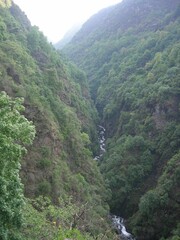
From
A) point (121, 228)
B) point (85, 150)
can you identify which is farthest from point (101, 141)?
point (121, 228)

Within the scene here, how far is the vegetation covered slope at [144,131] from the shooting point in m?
76.9

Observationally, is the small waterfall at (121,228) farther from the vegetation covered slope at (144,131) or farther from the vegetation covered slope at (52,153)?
the vegetation covered slope at (52,153)

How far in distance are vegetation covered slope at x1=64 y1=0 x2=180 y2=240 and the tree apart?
45.0m

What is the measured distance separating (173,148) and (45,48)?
54.8 metres

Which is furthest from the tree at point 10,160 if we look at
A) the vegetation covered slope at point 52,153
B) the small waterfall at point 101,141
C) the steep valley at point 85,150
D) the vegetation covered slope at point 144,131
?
the small waterfall at point 101,141

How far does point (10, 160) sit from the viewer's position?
27953 mm

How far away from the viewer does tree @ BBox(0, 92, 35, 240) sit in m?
26.8

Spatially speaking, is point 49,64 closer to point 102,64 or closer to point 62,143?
point 62,143

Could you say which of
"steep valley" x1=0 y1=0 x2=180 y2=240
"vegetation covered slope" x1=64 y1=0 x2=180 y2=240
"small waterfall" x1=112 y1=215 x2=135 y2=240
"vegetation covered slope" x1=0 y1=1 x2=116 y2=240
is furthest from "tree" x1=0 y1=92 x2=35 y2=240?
"small waterfall" x1=112 y1=215 x2=135 y2=240

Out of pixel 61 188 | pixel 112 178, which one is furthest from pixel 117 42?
pixel 61 188

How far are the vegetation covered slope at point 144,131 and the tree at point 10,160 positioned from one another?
44962 mm

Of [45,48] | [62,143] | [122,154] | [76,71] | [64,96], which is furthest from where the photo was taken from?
[76,71]

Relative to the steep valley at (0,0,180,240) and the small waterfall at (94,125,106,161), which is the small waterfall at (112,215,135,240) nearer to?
the steep valley at (0,0,180,240)

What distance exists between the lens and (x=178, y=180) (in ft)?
260
